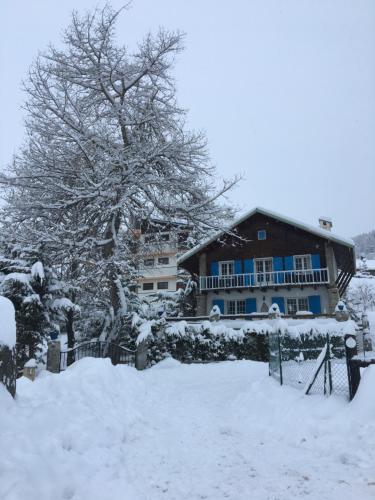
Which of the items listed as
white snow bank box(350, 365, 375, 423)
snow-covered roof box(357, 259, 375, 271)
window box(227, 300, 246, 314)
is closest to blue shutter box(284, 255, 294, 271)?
window box(227, 300, 246, 314)

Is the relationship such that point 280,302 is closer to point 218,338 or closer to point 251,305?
point 251,305

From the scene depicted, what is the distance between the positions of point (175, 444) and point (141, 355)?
31.6 feet

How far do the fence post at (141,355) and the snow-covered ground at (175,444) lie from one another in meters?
6.26

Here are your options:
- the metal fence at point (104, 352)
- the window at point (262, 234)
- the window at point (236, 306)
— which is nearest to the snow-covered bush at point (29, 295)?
the metal fence at point (104, 352)

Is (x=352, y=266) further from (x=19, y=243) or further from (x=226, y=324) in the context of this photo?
(x=19, y=243)

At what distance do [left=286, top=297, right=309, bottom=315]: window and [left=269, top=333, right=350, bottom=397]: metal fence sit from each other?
1628 cm

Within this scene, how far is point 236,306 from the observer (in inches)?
1145

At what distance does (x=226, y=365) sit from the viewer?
15.3 meters

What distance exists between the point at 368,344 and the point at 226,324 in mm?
8831

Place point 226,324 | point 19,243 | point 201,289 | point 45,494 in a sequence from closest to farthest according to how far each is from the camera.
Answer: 1. point 45,494
2. point 19,243
3. point 226,324
4. point 201,289

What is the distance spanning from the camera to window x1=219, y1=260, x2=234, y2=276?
2934cm

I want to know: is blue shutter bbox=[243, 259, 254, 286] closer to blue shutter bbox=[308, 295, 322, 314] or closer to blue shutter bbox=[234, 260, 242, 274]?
blue shutter bbox=[234, 260, 242, 274]

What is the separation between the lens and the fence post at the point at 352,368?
7129 mm

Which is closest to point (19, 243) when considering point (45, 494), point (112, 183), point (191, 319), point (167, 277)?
point (112, 183)
